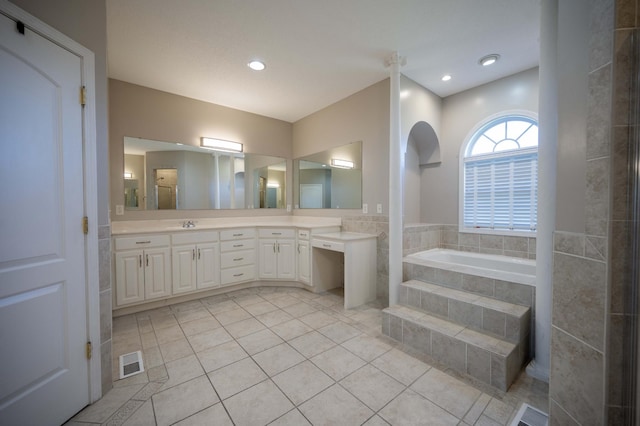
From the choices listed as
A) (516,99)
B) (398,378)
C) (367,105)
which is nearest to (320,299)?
(398,378)

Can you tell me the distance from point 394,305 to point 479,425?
4.06 feet

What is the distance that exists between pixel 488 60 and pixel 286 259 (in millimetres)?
3486

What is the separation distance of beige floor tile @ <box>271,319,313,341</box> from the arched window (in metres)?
2.66

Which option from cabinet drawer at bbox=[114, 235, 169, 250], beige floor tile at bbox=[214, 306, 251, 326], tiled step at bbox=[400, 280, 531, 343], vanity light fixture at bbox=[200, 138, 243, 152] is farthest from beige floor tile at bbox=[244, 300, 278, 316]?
vanity light fixture at bbox=[200, 138, 243, 152]

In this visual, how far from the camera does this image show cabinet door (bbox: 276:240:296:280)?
342 centimetres

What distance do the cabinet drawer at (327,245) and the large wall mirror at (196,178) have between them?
1.42 meters

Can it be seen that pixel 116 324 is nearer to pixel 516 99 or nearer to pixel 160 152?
pixel 160 152

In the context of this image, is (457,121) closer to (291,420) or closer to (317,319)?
(317,319)

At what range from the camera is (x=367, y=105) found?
312 cm

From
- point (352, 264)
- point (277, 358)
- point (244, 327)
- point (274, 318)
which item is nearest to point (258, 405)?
point (277, 358)

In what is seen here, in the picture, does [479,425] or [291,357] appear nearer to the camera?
[479,425]

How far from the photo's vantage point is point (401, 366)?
1.78 meters

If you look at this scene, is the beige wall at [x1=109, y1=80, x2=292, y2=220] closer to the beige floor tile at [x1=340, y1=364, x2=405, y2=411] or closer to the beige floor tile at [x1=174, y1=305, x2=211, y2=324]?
the beige floor tile at [x1=174, y1=305, x2=211, y2=324]

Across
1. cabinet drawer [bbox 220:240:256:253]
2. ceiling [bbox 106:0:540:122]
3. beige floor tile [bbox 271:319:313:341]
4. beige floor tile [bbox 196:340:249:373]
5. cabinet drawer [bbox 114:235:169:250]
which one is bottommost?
beige floor tile [bbox 196:340:249:373]
